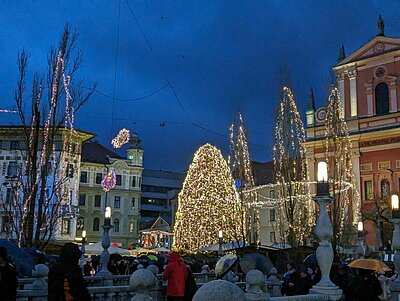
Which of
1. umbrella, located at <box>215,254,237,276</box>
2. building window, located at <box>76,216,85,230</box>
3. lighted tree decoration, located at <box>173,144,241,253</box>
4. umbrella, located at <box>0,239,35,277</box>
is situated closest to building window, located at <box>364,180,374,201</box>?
lighted tree decoration, located at <box>173,144,241,253</box>

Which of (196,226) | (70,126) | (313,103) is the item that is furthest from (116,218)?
(70,126)

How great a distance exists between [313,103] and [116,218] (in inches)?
1370

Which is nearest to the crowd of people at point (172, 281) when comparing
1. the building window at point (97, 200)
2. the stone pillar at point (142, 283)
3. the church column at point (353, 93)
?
the stone pillar at point (142, 283)

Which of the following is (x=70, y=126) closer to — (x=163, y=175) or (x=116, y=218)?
(x=116, y=218)

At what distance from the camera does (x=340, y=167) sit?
36.2 metres

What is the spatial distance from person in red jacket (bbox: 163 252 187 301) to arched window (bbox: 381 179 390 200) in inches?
1313

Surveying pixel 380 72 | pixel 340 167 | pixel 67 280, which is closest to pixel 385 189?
pixel 340 167

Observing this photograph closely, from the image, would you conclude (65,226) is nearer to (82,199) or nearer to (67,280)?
(82,199)

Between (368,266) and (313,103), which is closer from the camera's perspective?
(368,266)

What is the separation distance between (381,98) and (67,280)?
137ft

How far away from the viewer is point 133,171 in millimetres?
71812

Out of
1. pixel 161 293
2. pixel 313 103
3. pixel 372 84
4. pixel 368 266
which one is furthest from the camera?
pixel 313 103

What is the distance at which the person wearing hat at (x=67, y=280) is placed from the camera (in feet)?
18.3

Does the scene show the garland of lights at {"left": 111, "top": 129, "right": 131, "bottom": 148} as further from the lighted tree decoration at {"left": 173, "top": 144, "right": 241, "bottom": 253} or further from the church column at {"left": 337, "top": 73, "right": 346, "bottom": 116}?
the church column at {"left": 337, "top": 73, "right": 346, "bottom": 116}
